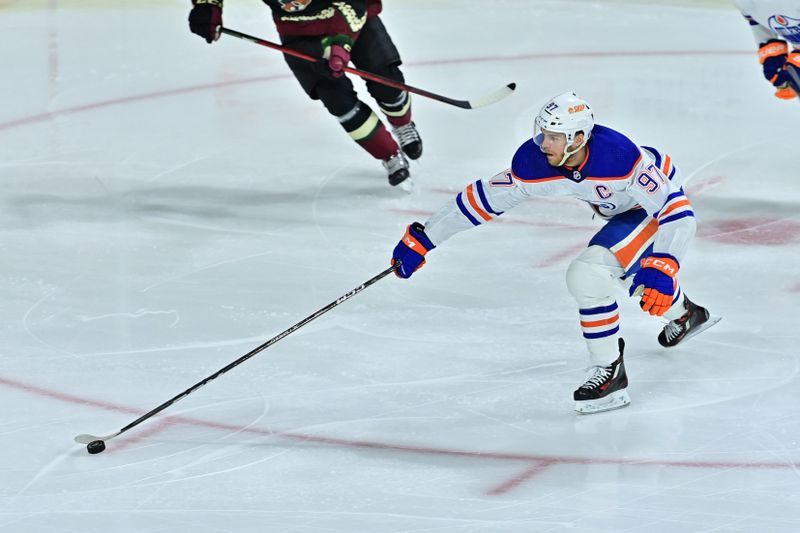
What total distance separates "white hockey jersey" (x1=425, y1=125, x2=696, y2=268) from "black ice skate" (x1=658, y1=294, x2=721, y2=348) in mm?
383

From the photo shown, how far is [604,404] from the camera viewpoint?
3.31 metres

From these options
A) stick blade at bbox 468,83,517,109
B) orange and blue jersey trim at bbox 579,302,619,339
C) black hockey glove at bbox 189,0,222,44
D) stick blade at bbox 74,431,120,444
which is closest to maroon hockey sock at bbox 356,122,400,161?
stick blade at bbox 468,83,517,109

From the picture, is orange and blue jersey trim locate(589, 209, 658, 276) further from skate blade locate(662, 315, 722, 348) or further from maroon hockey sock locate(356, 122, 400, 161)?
maroon hockey sock locate(356, 122, 400, 161)

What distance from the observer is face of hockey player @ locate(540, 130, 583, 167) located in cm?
314

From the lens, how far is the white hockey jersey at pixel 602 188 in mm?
3229

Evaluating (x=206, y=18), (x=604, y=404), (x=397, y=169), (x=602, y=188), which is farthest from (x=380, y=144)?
(x=604, y=404)

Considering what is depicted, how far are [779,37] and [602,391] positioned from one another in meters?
1.81

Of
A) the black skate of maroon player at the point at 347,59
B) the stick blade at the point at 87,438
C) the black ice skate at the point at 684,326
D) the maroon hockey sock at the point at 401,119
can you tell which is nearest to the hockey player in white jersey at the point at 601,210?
the black ice skate at the point at 684,326

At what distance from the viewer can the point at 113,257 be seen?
4.41 meters

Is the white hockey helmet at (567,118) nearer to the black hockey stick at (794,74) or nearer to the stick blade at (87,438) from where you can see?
the stick blade at (87,438)

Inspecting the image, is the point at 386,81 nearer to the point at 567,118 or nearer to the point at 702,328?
the point at 702,328

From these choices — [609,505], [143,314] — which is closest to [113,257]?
[143,314]

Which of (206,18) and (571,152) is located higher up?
(571,152)

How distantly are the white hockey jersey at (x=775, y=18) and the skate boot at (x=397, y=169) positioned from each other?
4.22ft
